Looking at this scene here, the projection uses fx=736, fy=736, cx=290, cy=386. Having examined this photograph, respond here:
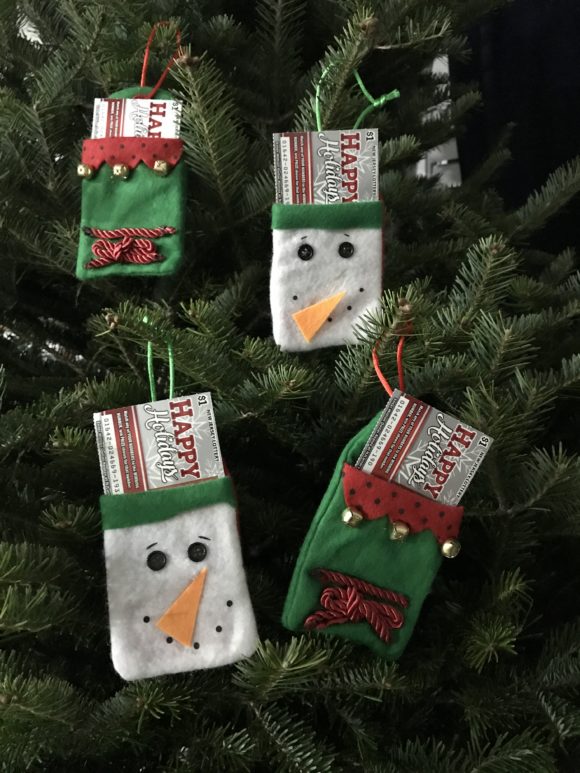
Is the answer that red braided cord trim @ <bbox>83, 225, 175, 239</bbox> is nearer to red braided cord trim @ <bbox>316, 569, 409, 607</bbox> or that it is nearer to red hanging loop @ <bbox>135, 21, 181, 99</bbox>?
red hanging loop @ <bbox>135, 21, 181, 99</bbox>

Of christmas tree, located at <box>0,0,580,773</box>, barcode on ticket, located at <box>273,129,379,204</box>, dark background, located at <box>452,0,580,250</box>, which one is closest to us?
christmas tree, located at <box>0,0,580,773</box>

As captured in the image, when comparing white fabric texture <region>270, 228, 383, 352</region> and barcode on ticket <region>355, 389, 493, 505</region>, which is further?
white fabric texture <region>270, 228, 383, 352</region>

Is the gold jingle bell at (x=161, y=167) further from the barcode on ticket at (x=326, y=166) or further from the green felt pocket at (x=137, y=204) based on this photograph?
the barcode on ticket at (x=326, y=166)

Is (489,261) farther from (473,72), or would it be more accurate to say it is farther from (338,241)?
(473,72)

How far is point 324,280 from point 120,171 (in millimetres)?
232

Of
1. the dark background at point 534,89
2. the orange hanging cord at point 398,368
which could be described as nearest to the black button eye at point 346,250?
the orange hanging cord at point 398,368

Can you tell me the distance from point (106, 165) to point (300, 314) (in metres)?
0.25

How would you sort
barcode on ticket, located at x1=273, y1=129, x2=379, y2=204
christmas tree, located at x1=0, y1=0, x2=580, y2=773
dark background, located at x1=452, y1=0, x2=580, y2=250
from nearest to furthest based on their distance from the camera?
christmas tree, located at x1=0, y1=0, x2=580, y2=773 < barcode on ticket, located at x1=273, y1=129, x2=379, y2=204 < dark background, located at x1=452, y1=0, x2=580, y2=250

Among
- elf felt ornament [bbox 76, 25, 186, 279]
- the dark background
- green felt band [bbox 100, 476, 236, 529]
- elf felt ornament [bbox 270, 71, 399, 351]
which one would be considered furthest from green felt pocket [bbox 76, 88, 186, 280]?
the dark background

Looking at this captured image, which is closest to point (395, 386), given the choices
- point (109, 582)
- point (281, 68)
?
point (109, 582)

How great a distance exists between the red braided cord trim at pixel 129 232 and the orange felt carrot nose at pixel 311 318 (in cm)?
16

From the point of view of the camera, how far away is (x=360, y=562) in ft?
1.96

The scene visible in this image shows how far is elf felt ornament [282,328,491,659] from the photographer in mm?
584

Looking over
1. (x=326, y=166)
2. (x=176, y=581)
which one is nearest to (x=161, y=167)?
(x=326, y=166)
